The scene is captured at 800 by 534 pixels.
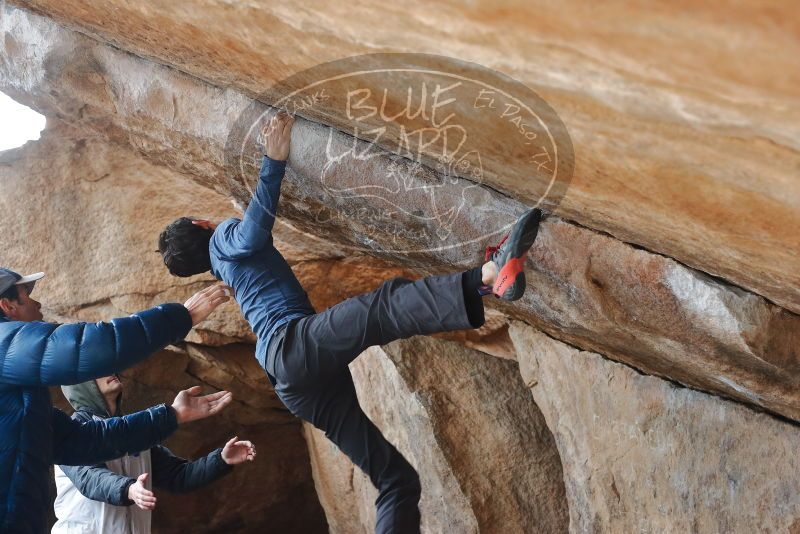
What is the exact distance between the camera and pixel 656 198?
226 cm

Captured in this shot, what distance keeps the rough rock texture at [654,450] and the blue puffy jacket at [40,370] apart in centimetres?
170

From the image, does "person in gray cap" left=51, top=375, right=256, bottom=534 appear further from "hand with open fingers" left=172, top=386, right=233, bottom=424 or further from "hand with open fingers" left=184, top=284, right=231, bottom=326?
"hand with open fingers" left=184, top=284, right=231, bottom=326

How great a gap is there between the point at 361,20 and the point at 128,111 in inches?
86.9

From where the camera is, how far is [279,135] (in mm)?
Result: 3270

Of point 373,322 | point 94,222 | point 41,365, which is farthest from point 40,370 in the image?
point 94,222

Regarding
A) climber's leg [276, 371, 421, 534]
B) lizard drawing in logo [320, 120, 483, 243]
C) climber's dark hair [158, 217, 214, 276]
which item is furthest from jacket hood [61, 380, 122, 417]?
lizard drawing in logo [320, 120, 483, 243]

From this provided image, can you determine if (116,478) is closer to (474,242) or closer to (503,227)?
(474,242)

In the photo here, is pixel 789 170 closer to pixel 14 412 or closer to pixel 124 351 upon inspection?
pixel 124 351

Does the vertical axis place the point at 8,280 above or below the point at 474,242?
below

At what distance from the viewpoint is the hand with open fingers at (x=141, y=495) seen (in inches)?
139

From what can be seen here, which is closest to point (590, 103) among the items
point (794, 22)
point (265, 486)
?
point (794, 22)

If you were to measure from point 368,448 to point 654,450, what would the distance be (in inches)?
45.8

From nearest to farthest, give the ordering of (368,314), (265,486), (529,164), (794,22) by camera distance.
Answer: (794,22), (529,164), (368,314), (265,486)

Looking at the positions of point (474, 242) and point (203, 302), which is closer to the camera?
point (203, 302)
